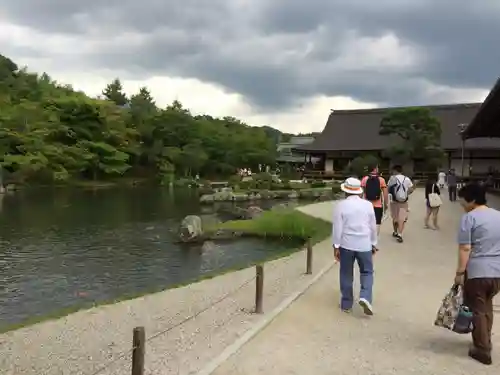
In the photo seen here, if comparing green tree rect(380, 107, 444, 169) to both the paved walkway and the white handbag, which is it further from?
the paved walkway

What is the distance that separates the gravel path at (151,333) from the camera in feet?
14.5

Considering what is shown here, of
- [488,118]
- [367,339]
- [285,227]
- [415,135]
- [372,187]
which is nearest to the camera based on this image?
[367,339]

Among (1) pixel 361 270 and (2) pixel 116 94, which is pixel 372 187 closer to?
(1) pixel 361 270

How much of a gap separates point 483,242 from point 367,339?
4.46ft

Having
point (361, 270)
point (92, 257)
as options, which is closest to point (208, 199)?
point (92, 257)

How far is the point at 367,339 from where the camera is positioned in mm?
4621

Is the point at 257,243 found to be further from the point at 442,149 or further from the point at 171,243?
the point at 442,149

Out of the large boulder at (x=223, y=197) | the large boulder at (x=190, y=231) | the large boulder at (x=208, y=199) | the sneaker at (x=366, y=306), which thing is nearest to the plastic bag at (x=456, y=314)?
the sneaker at (x=366, y=306)

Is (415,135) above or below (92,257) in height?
above

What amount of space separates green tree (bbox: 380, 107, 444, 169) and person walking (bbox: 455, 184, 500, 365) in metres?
32.3

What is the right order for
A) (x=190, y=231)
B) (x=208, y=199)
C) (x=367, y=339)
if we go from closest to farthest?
(x=367, y=339), (x=190, y=231), (x=208, y=199)

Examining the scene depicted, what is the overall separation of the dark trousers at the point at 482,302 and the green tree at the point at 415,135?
32.3m

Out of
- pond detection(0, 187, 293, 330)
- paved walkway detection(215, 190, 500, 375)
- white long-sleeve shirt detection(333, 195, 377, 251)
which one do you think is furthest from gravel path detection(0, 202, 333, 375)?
pond detection(0, 187, 293, 330)

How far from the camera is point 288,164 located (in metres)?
→ 53.8
